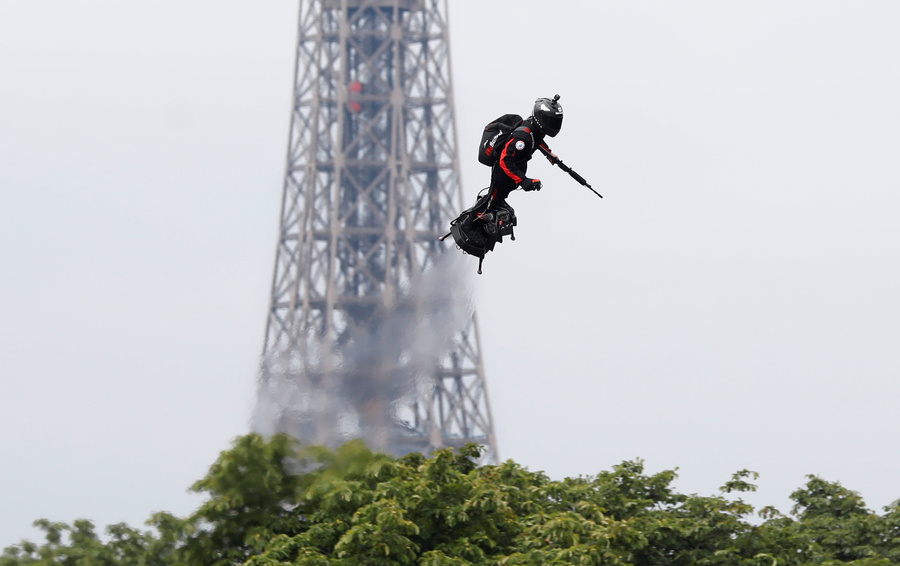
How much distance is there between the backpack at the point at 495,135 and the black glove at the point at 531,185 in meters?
0.56

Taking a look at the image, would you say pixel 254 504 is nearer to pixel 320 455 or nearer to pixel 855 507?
pixel 320 455

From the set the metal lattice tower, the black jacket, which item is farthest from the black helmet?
the metal lattice tower

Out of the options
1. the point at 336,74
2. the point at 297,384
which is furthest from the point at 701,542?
the point at 336,74

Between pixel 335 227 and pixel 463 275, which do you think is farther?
pixel 335 227

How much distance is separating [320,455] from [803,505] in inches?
510

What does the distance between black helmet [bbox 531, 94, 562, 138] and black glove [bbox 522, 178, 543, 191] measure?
0.65 meters

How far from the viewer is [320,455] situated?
122ft

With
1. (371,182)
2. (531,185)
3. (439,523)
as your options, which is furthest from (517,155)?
(371,182)

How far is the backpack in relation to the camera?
2064 centimetres

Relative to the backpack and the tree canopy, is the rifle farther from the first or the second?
the tree canopy

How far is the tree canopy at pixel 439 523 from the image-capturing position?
32.4 metres

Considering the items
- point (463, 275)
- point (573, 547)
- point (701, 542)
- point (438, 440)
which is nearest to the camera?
point (573, 547)

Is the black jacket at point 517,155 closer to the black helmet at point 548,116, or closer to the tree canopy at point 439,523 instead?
the black helmet at point 548,116

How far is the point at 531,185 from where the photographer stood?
2038 cm
